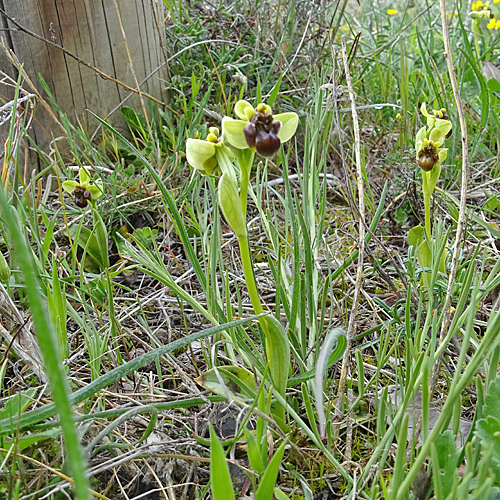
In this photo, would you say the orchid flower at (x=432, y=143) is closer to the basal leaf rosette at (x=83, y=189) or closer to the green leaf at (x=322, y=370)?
the green leaf at (x=322, y=370)

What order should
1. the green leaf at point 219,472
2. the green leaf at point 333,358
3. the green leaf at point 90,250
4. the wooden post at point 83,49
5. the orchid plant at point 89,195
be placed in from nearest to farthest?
the green leaf at point 219,472
the green leaf at point 333,358
the orchid plant at point 89,195
the green leaf at point 90,250
the wooden post at point 83,49

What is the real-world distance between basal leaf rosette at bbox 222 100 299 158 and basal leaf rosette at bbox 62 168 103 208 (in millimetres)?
735

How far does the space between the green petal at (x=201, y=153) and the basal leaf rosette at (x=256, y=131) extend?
0.16 ft

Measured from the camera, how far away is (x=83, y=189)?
1430 mm

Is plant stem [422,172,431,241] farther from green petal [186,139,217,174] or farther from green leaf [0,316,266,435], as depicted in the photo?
green leaf [0,316,266,435]

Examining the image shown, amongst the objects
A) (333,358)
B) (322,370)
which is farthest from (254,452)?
(333,358)

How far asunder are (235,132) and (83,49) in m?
1.65

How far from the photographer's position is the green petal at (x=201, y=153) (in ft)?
2.80

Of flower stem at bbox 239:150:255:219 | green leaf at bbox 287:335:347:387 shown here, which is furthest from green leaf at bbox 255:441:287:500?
flower stem at bbox 239:150:255:219

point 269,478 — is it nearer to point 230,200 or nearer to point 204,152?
point 230,200

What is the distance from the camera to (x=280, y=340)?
0.84m

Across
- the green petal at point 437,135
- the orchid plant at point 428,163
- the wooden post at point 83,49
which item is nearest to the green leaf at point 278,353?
the orchid plant at point 428,163

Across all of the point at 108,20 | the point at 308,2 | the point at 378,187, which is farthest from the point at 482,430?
the point at 308,2

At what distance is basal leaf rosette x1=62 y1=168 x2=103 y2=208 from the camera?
55.9 inches
